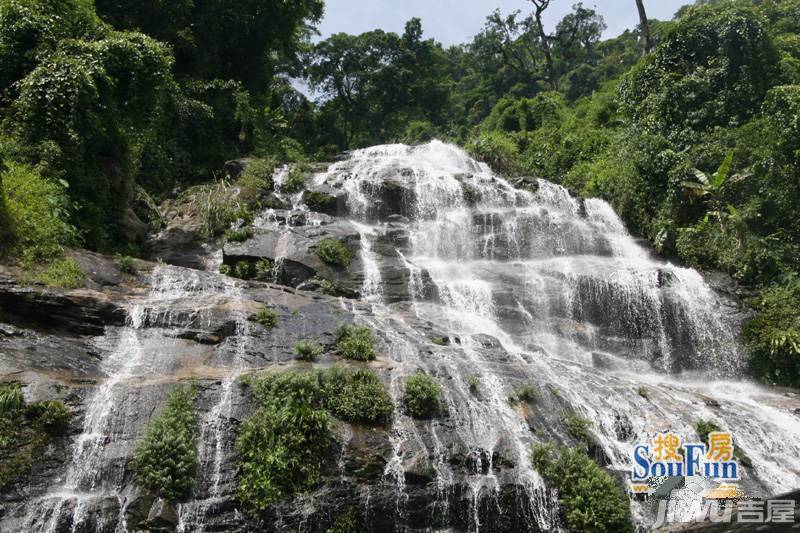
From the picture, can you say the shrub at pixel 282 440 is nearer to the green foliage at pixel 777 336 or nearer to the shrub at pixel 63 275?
the shrub at pixel 63 275

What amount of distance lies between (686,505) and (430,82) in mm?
36688

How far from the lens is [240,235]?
16.1m

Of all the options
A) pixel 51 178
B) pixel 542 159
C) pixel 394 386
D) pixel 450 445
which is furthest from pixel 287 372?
pixel 542 159

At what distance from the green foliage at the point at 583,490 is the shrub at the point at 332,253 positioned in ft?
28.1

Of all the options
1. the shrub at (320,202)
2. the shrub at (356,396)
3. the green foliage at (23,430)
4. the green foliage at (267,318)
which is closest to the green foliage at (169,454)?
the green foliage at (23,430)

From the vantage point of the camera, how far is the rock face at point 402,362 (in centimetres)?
770

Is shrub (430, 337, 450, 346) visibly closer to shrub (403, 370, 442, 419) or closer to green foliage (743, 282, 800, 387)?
shrub (403, 370, 442, 419)

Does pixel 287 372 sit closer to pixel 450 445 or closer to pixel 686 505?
pixel 450 445

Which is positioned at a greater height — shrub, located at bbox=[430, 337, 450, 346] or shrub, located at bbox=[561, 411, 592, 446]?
shrub, located at bbox=[430, 337, 450, 346]

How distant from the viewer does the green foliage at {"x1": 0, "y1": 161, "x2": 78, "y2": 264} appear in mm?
10703

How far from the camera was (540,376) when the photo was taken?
10.9 metres

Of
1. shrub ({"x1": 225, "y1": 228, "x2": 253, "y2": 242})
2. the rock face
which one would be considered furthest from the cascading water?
shrub ({"x1": 225, "y1": 228, "x2": 253, "y2": 242})

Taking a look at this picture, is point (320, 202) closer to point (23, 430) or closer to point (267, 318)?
point (267, 318)

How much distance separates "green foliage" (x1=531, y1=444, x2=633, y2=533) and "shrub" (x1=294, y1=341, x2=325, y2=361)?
168 inches
